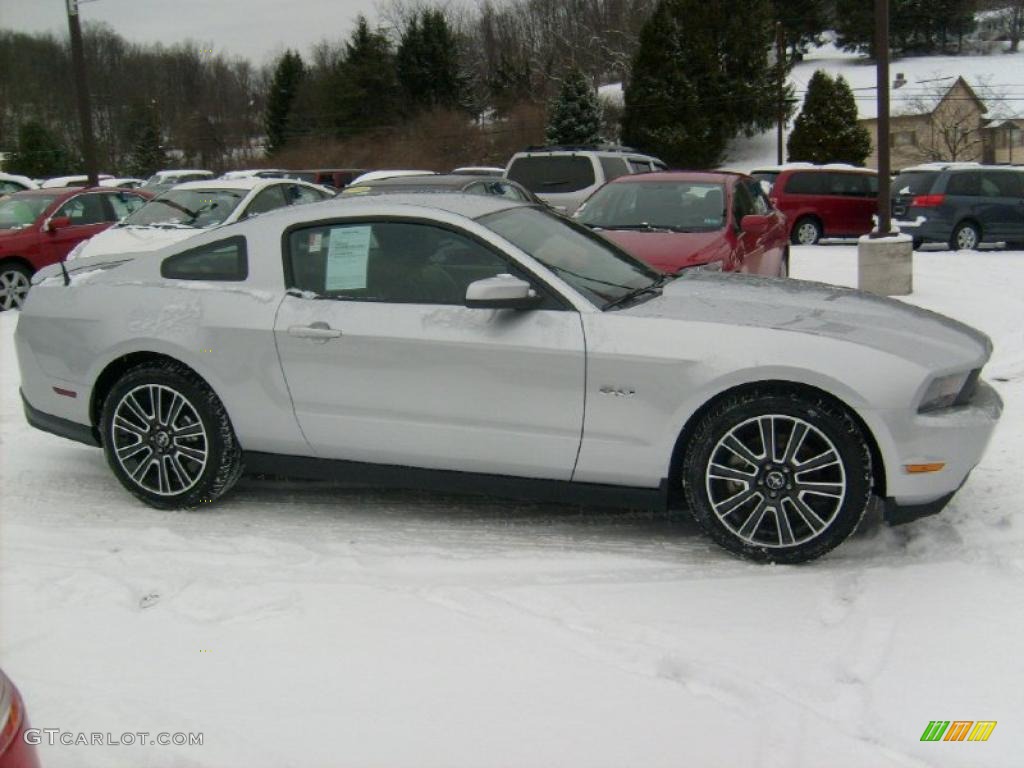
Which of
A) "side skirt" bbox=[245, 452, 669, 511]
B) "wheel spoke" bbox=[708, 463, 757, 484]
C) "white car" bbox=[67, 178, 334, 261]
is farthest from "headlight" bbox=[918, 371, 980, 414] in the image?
"white car" bbox=[67, 178, 334, 261]

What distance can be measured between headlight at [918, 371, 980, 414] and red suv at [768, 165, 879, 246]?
55.3ft

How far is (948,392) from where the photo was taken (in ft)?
13.7

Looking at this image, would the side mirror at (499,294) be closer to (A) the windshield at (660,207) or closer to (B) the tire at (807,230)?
(A) the windshield at (660,207)

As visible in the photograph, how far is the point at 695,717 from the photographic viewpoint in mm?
3100

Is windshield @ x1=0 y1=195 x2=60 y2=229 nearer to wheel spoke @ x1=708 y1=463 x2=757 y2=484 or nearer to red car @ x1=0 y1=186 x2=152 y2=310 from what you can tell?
red car @ x1=0 y1=186 x2=152 y2=310

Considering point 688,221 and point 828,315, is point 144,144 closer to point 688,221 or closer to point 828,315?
point 688,221

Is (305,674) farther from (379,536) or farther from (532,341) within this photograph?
(532,341)

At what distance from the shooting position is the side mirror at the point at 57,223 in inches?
508

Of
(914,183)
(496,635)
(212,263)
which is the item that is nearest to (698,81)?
(914,183)

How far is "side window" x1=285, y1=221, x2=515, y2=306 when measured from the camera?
181 inches

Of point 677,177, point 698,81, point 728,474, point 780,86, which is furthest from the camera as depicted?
point 698,81

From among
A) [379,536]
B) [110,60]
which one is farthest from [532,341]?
[110,60]

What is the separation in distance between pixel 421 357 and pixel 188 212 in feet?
28.4

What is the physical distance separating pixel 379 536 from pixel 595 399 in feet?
4.04
